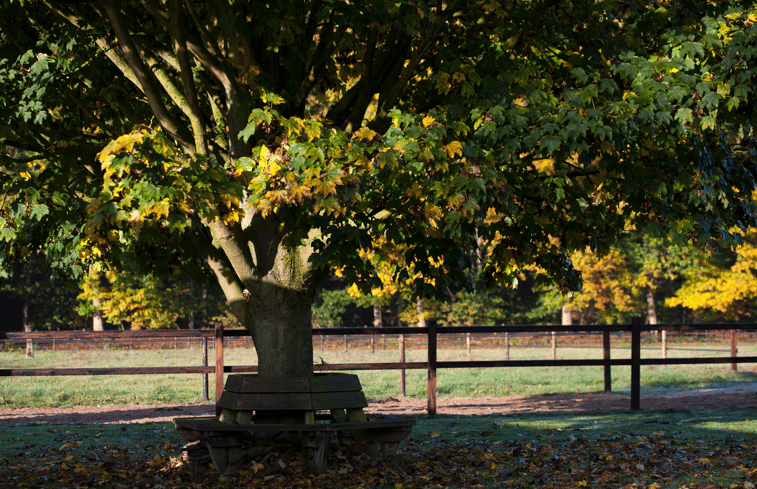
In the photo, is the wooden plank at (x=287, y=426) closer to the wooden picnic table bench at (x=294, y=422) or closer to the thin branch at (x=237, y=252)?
the wooden picnic table bench at (x=294, y=422)

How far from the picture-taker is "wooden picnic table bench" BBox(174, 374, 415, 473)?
23.6 ft

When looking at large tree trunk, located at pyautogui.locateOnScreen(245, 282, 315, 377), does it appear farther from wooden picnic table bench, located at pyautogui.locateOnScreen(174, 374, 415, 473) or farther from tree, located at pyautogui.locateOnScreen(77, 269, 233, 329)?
tree, located at pyautogui.locateOnScreen(77, 269, 233, 329)

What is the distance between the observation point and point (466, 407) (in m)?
14.1

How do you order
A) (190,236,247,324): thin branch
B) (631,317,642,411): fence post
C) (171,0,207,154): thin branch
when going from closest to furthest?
(171,0,207,154): thin branch, (190,236,247,324): thin branch, (631,317,642,411): fence post

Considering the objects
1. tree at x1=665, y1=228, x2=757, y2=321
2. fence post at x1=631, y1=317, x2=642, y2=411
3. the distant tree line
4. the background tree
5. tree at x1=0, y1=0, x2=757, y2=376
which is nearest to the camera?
tree at x1=0, y1=0, x2=757, y2=376

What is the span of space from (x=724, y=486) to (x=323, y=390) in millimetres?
3892

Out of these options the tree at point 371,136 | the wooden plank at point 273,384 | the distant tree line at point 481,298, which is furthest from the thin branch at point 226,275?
the distant tree line at point 481,298

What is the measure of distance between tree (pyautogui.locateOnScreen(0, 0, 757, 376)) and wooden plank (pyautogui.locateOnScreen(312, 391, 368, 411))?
0.38 metres

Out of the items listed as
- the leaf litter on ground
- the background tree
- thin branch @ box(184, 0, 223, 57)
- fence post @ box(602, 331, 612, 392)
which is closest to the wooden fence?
fence post @ box(602, 331, 612, 392)

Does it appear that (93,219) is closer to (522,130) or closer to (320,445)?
(320,445)

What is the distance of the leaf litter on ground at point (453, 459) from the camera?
7.02 meters

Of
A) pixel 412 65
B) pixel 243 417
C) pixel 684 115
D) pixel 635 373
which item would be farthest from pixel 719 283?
pixel 243 417

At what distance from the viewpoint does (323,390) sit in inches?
296

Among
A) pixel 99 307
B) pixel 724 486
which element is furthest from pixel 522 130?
pixel 99 307
